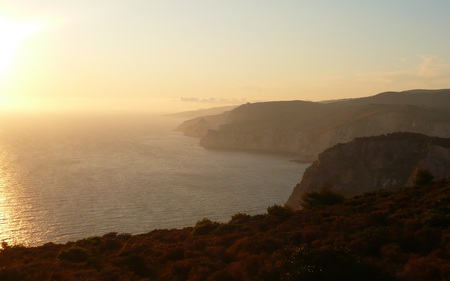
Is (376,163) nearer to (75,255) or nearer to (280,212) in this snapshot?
(280,212)

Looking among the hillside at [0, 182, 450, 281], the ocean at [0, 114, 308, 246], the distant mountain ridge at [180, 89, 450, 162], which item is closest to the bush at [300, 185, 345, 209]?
the hillside at [0, 182, 450, 281]

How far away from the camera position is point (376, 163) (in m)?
65.5

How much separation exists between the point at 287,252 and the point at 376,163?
5414 cm

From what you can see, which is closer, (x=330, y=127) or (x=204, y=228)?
(x=204, y=228)

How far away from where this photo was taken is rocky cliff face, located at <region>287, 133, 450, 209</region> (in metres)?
60.0

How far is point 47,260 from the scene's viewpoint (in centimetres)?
2136

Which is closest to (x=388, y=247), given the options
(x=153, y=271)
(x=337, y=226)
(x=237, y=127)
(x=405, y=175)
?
(x=337, y=226)

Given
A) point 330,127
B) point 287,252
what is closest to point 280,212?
point 287,252

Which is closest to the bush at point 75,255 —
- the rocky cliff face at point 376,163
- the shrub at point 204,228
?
the shrub at point 204,228

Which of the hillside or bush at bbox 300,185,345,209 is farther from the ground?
the hillside

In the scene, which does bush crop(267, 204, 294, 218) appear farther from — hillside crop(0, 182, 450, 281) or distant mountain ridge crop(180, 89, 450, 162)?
distant mountain ridge crop(180, 89, 450, 162)

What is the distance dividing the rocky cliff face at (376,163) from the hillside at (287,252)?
117 feet

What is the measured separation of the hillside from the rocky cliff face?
1409 inches

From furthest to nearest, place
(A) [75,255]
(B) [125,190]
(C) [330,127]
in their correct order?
(C) [330,127] < (B) [125,190] < (A) [75,255]
